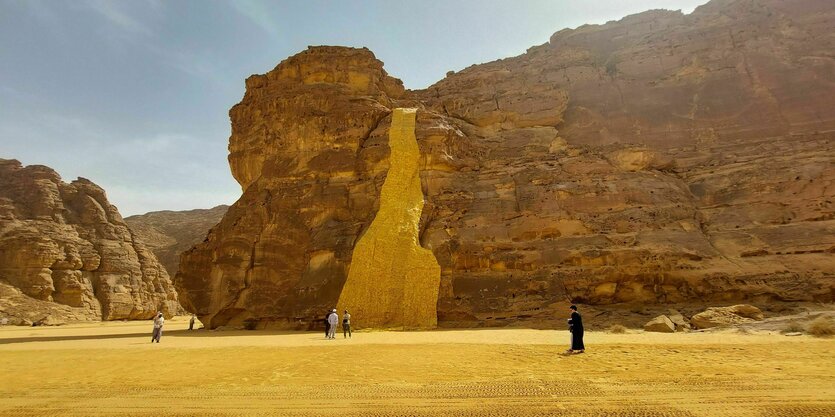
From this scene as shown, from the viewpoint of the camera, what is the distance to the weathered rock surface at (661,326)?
49.6 ft

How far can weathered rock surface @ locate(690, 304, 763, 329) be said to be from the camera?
50.6 feet

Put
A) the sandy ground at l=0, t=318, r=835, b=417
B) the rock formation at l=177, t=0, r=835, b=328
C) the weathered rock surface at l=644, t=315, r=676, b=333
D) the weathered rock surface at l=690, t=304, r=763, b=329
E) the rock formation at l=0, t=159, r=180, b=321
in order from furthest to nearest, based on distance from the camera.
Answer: the rock formation at l=0, t=159, r=180, b=321
the rock formation at l=177, t=0, r=835, b=328
the weathered rock surface at l=690, t=304, r=763, b=329
the weathered rock surface at l=644, t=315, r=676, b=333
the sandy ground at l=0, t=318, r=835, b=417

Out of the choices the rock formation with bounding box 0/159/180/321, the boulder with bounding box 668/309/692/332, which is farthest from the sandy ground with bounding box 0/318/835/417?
the rock formation with bounding box 0/159/180/321

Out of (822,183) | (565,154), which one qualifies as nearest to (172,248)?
(565,154)

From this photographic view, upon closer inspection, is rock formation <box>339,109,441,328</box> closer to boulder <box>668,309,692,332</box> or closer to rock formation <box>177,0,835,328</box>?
rock formation <box>177,0,835,328</box>

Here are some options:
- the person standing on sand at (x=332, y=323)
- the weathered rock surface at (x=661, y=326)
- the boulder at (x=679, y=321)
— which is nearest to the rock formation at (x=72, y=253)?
the person standing on sand at (x=332, y=323)

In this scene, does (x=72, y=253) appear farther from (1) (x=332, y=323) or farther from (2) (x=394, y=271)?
(1) (x=332, y=323)

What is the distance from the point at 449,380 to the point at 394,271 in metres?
13.1

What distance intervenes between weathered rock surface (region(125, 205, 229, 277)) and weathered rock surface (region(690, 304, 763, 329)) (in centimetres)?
5933

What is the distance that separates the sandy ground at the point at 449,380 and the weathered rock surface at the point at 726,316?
2.48 meters

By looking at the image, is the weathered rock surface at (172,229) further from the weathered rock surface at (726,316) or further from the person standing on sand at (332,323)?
the weathered rock surface at (726,316)

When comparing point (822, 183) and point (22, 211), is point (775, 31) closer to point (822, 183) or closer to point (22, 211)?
point (822, 183)

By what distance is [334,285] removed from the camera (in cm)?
2170

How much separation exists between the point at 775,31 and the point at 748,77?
364 cm
